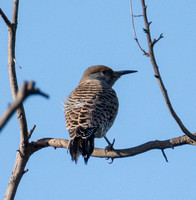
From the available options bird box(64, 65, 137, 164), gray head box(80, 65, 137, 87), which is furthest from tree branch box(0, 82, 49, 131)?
gray head box(80, 65, 137, 87)

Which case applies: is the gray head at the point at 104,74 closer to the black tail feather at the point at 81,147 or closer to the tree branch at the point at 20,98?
the black tail feather at the point at 81,147

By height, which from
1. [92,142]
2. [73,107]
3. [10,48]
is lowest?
[92,142]

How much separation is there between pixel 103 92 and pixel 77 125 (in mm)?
1477

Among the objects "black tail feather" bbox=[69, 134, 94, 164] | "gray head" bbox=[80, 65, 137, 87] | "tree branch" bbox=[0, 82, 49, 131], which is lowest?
"black tail feather" bbox=[69, 134, 94, 164]

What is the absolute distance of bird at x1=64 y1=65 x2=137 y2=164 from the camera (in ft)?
15.3

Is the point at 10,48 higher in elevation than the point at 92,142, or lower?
higher

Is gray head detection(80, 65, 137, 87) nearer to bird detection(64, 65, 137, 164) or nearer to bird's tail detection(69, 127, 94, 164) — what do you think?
bird detection(64, 65, 137, 164)

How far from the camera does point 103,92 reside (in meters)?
6.41

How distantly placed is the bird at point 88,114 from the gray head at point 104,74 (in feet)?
0.21

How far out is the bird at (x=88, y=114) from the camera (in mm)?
4676

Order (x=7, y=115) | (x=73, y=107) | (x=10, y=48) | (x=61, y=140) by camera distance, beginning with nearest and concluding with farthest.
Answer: (x=7, y=115) → (x=10, y=48) → (x=61, y=140) → (x=73, y=107)

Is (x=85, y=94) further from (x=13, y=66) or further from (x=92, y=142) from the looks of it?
(x=13, y=66)

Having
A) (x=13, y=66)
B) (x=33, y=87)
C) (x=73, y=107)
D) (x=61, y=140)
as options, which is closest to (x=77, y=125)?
(x=61, y=140)

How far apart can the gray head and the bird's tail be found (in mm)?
2953
